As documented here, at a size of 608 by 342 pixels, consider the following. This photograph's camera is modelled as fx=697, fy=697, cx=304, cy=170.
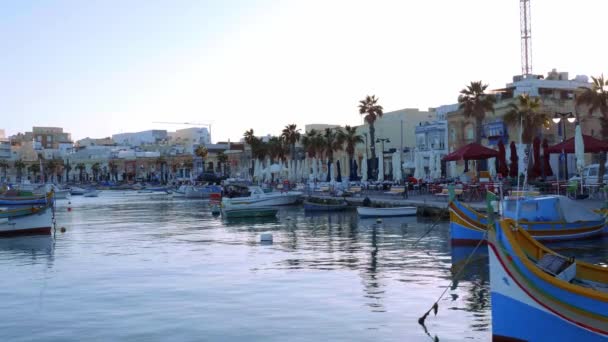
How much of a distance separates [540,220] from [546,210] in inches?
21.3

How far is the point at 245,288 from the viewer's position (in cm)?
2009

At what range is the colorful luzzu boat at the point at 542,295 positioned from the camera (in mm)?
11031

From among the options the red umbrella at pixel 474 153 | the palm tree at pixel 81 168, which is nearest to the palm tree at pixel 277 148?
the red umbrella at pixel 474 153

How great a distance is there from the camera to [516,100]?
62.2m

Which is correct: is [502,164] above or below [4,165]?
below

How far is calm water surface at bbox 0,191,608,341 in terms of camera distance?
49.5ft

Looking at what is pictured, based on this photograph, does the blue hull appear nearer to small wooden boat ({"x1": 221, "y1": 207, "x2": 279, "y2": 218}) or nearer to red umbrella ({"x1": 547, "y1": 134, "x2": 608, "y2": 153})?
red umbrella ({"x1": 547, "y1": 134, "x2": 608, "y2": 153})

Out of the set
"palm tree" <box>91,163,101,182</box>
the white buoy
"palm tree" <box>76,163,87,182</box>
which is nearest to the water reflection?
the white buoy

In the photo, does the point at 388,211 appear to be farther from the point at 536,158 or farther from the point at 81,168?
the point at 81,168

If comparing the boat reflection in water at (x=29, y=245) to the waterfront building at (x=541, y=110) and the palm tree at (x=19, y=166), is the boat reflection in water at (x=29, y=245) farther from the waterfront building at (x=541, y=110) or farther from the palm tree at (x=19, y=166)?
the palm tree at (x=19, y=166)

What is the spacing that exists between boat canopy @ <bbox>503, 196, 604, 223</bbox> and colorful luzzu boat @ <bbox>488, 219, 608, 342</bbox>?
570 inches

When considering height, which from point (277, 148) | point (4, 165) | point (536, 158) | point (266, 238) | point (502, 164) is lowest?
point (266, 238)

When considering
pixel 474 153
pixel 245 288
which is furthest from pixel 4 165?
pixel 245 288

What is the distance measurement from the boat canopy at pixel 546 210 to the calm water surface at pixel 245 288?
127 centimetres
